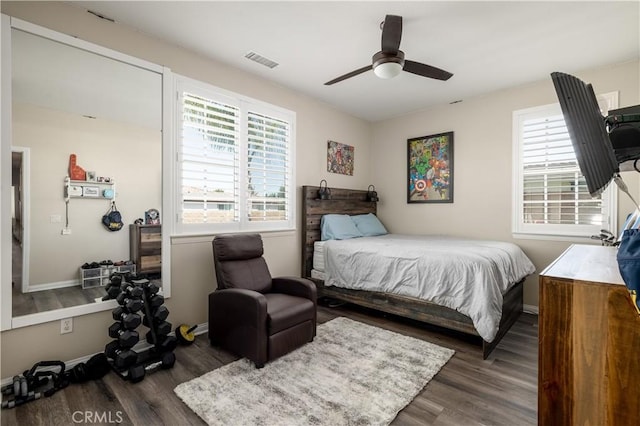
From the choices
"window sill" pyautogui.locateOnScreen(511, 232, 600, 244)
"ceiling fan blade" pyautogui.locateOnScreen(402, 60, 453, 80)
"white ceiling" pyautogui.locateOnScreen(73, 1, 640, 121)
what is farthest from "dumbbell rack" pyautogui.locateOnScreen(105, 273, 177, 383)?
"window sill" pyautogui.locateOnScreen(511, 232, 600, 244)

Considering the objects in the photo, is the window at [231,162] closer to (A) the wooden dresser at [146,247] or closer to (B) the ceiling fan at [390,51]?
(A) the wooden dresser at [146,247]

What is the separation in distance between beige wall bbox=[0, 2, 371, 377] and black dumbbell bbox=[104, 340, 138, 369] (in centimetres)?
37

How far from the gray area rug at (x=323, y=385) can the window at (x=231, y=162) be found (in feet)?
5.03

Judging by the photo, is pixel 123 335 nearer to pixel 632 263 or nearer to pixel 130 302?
pixel 130 302

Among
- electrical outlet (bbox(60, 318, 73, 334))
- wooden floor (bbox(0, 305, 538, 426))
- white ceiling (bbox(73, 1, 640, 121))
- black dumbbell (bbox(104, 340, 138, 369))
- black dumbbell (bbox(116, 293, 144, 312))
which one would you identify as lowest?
wooden floor (bbox(0, 305, 538, 426))

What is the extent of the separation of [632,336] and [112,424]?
2.44 metres

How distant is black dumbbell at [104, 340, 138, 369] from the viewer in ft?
6.92

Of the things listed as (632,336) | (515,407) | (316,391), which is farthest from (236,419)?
(632,336)

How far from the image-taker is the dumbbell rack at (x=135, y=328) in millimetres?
2129

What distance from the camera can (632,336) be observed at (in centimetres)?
88

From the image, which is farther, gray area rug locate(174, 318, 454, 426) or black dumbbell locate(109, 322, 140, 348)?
black dumbbell locate(109, 322, 140, 348)

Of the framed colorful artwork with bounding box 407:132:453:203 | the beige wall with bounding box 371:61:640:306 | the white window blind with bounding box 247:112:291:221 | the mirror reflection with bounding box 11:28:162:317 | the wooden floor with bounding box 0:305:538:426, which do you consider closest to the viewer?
the wooden floor with bounding box 0:305:538:426

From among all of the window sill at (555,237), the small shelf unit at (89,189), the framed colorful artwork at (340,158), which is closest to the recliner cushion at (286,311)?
the small shelf unit at (89,189)

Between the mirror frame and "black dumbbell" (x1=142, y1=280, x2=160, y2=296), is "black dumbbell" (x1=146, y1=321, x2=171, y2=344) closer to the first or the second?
"black dumbbell" (x1=142, y1=280, x2=160, y2=296)
